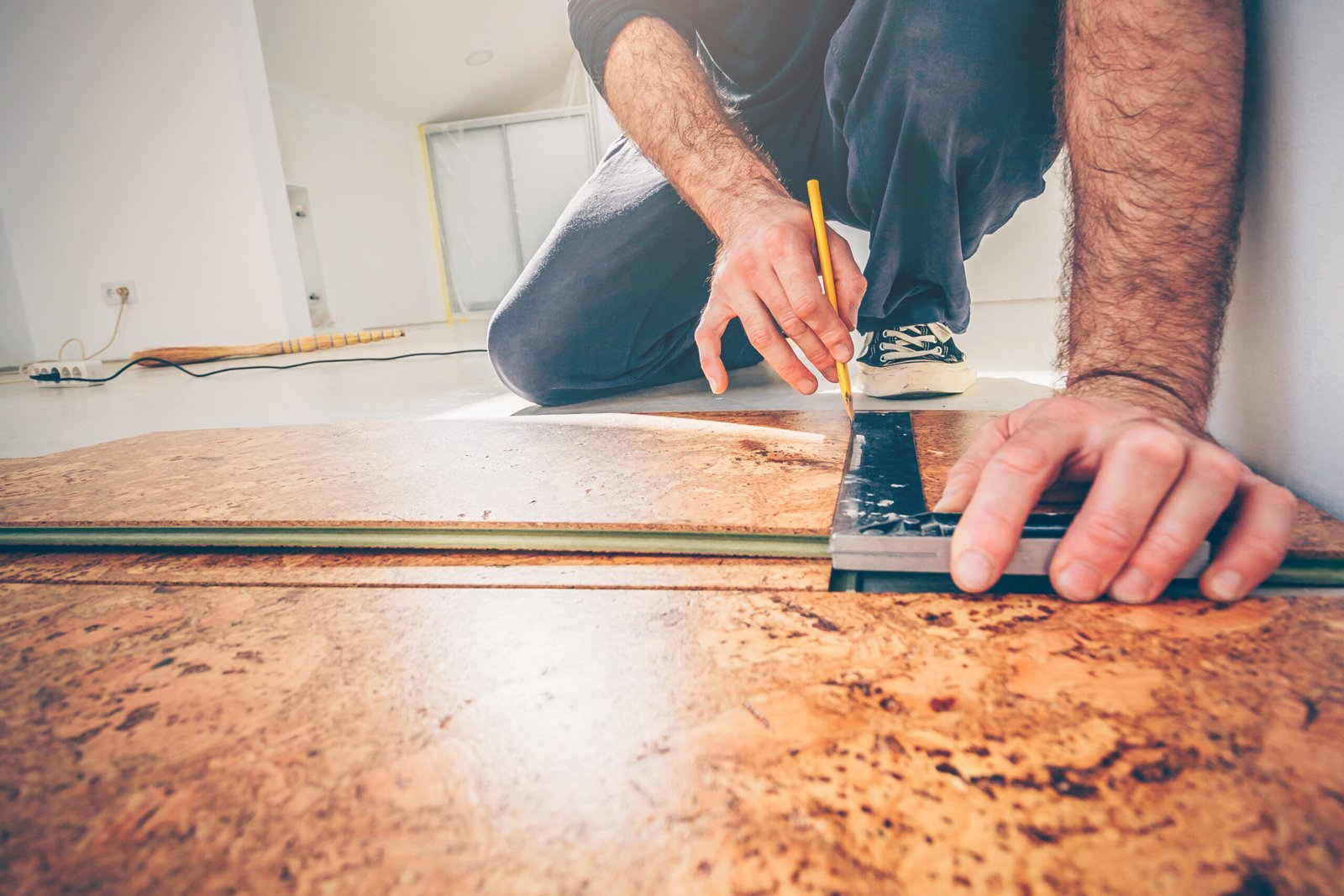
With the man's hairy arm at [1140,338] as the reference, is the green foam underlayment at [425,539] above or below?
below

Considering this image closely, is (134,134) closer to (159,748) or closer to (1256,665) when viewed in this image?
(159,748)

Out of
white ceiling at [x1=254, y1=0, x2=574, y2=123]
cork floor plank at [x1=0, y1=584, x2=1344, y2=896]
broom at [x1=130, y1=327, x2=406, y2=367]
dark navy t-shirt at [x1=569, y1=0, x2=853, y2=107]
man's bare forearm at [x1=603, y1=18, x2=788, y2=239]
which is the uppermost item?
white ceiling at [x1=254, y1=0, x2=574, y2=123]

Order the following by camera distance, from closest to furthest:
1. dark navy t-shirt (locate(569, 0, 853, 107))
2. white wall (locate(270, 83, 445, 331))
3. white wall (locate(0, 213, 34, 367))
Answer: dark navy t-shirt (locate(569, 0, 853, 107)) < white wall (locate(0, 213, 34, 367)) < white wall (locate(270, 83, 445, 331))

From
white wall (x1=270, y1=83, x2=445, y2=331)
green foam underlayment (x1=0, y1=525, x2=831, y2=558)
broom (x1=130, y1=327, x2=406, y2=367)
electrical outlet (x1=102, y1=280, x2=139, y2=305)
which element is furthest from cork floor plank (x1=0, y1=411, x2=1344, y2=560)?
white wall (x1=270, y1=83, x2=445, y2=331)

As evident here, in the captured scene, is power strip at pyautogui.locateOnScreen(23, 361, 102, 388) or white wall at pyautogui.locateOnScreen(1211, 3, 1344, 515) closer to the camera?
white wall at pyautogui.locateOnScreen(1211, 3, 1344, 515)

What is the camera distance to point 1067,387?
0.68 meters

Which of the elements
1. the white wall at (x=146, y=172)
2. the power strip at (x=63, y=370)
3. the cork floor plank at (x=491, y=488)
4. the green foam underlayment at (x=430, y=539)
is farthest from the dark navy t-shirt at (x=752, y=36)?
the white wall at (x=146, y=172)

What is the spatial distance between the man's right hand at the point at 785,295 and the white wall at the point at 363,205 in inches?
228

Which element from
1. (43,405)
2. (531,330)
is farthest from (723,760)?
(43,405)

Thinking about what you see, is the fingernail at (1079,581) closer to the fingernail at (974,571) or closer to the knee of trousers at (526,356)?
the fingernail at (974,571)

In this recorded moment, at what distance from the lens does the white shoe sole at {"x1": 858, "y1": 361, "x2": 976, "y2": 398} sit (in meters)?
1.39

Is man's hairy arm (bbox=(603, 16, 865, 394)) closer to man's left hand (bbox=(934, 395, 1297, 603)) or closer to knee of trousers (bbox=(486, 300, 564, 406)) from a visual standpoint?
man's left hand (bbox=(934, 395, 1297, 603))

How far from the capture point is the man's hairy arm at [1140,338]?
0.45m

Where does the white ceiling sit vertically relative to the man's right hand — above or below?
above
